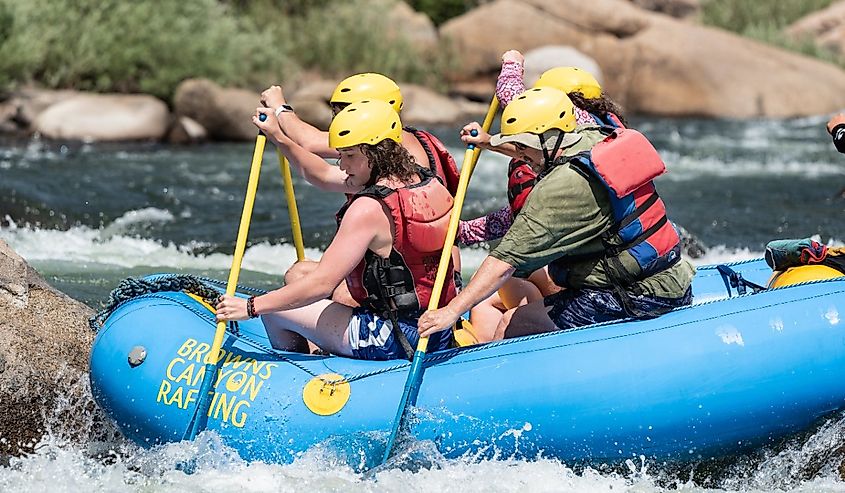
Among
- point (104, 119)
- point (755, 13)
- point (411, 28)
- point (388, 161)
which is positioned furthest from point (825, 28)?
point (388, 161)

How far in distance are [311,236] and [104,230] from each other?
1541 mm

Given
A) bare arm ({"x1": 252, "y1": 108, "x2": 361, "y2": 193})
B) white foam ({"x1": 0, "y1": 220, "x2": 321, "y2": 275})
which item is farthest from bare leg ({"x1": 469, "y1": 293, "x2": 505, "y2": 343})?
white foam ({"x1": 0, "y1": 220, "x2": 321, "y2": 275})

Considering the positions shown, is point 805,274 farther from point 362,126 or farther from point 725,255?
point 725,255

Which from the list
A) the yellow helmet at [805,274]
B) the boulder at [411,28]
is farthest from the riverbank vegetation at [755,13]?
the yellow helmet at [805,274]

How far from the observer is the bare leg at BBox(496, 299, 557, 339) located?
4.62 meters

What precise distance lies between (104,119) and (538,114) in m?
11.1

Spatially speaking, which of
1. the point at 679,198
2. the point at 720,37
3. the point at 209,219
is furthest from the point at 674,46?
the point at 209,219

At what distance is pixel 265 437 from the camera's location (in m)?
4.36

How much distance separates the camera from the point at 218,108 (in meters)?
15.1

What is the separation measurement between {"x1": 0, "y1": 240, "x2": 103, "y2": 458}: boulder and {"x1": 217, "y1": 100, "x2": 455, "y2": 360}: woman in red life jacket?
3.15 ft

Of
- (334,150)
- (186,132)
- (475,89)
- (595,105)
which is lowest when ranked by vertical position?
(475,89)

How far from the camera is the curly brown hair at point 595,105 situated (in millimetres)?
5098

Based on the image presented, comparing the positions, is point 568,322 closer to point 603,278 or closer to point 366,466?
point 603,278

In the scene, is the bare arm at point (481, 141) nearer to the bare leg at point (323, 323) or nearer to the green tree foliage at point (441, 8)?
the bare leg at point (323, 323)
